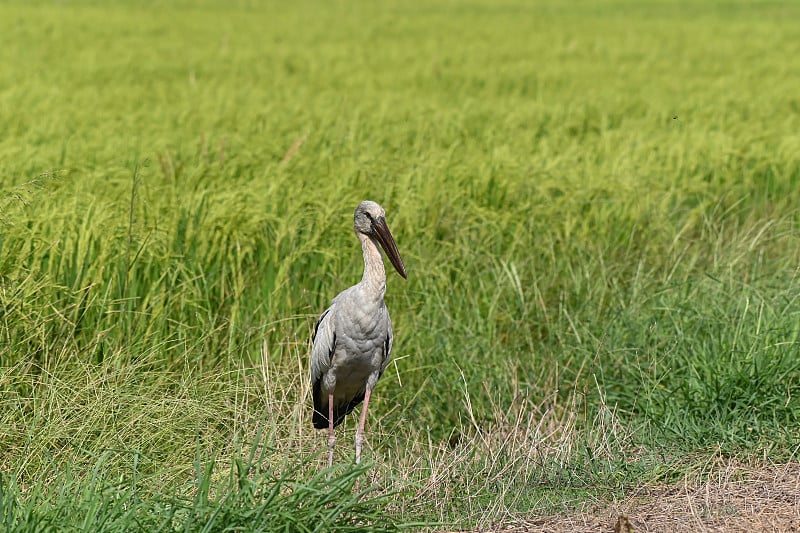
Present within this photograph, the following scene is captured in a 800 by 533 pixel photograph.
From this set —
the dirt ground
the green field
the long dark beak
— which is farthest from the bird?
the dirt ground

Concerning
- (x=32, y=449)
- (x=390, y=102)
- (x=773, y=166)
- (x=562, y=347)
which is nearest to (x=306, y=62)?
(x=390, y=102)

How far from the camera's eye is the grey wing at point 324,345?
155 inches

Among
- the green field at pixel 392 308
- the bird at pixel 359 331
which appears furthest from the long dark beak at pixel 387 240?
the green field at pixel 392 308

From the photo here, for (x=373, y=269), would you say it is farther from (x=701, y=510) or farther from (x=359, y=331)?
(x=701, y=510)

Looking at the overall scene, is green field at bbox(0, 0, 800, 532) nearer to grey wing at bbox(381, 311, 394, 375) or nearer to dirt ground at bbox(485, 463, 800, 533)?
dirt ground at bbox(485, 463, 800, 533)

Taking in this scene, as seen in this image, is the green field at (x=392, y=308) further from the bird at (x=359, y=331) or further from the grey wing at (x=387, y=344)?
the grey wing at (x=387, y=344)

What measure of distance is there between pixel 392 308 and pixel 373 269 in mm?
1657

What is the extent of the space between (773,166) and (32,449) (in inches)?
229

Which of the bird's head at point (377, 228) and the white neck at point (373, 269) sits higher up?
the bird's head at point (377, 228)

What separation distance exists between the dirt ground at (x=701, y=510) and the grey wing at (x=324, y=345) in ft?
3.18

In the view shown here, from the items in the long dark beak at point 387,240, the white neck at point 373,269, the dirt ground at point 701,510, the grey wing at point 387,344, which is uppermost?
the long dark beak at point 387,240

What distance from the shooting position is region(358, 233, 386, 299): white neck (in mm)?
3766

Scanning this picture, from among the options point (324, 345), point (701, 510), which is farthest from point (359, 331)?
point (701, 510)

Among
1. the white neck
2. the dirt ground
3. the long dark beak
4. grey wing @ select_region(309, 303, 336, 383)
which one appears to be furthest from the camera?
grey wing @ select_region(309, 303, 336, 383)
